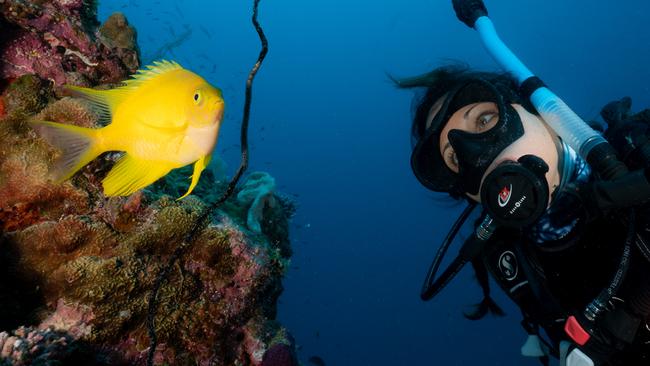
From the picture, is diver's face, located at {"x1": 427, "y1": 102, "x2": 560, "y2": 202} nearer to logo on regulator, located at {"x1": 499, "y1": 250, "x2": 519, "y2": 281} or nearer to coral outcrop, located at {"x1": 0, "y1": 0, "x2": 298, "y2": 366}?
logo on regulator, located at {"x1": 499, "y1": 250, "x2": 519, "y2": 281}

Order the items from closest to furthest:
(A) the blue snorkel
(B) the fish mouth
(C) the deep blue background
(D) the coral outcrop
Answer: (B) the fish mouth, (D) the coral outcrop, (A) the blue snorkel, (C) the deep blue background

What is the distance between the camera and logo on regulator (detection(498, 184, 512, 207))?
248 cm

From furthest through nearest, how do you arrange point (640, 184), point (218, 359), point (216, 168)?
point (216, 168)
point (218, 359)
point (640, 184)

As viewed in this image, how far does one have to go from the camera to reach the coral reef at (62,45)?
2707 mm

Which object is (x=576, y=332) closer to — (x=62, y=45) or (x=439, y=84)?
Answer: (x=439, y=84)

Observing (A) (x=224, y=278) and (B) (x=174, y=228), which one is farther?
(A) (x=224, y=278)

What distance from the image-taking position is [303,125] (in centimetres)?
10044

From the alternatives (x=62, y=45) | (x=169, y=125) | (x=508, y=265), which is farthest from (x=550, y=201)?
(x=62, y=45)

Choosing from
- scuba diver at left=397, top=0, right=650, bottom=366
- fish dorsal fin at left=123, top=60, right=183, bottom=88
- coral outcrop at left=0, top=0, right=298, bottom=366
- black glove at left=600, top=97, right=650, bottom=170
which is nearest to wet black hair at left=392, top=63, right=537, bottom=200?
scuba diver at left=397, top=0, right=650, bottom=366

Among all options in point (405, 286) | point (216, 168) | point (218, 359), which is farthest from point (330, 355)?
point (218, 359)

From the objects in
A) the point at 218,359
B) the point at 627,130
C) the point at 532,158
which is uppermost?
the point at 627,130

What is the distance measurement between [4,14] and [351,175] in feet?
252

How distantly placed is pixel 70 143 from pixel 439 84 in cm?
328

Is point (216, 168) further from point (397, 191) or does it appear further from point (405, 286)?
point (397, 191)
